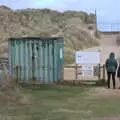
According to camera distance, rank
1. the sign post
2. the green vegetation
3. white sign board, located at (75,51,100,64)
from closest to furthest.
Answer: the green vegetation → the sign post → white sign board, located at (75,51,100,64)

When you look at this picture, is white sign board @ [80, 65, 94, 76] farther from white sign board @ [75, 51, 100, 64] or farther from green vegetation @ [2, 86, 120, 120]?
green vegetation @ [2, 86, 120, 120]

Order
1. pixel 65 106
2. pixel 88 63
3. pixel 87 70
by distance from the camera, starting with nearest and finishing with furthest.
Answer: pixel 65 106, pixel 87 70, pixel 88 63

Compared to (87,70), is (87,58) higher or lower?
higher

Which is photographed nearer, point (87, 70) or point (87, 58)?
point (87, 70)

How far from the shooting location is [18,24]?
319ft

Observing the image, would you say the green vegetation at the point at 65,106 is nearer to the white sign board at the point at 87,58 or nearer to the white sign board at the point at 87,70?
the white sign board at the point at 87,70

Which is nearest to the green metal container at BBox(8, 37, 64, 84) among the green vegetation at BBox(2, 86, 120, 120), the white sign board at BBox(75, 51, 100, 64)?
the white sign board at BBox(75, 51, 100, 64)

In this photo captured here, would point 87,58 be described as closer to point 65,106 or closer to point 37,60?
point 37,60

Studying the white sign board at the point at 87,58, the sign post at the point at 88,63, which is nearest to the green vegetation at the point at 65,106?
the sign post at the point at 88,63

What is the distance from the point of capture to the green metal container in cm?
2531

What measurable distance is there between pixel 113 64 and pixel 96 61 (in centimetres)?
488

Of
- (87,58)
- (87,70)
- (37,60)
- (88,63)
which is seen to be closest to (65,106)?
(37,60)

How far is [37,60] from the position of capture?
1003 inches

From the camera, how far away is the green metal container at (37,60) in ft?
83.0
